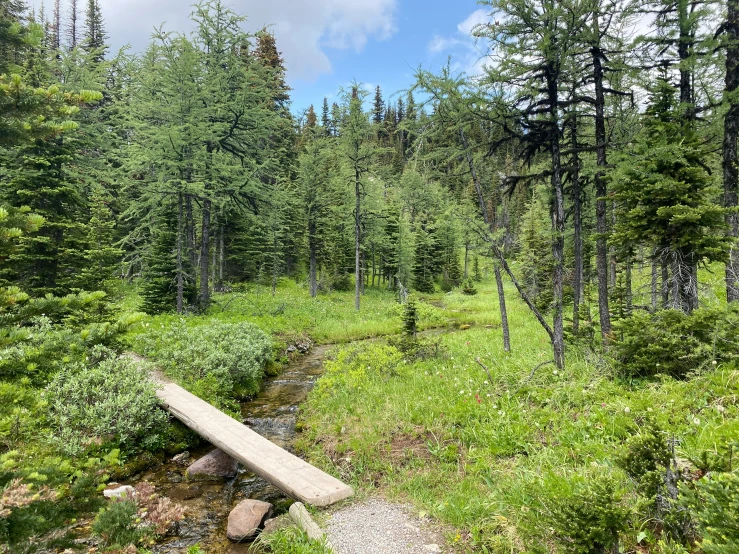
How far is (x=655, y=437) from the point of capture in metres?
3.42

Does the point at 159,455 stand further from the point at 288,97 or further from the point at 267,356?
the point at 288,97

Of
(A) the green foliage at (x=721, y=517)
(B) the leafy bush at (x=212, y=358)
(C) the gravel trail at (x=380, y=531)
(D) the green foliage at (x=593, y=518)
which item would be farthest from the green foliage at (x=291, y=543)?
(B) the leafy bush at (x=212, y=358)

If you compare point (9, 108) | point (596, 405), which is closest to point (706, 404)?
point (596, 405)

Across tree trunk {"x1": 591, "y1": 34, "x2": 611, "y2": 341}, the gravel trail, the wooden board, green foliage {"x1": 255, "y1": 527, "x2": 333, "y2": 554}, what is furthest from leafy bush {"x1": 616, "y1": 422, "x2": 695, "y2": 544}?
tree trunk {"x1": 591, "y1": 34, "x2": 611, "y2": 341}

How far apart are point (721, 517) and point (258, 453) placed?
22.2 feet

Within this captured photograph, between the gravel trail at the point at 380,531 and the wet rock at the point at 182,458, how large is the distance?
4.61 m

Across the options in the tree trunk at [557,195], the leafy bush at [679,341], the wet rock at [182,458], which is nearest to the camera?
the leafy bush at [679,341]

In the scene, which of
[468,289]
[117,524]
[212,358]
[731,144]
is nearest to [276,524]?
[117,524]

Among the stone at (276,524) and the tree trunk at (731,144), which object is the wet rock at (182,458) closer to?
the stone at (276,524)

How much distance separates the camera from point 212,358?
11820 mm

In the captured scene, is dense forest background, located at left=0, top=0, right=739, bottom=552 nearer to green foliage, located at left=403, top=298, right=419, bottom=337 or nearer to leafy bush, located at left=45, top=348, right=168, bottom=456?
leafy bush, located at left=45, top=348, right=168, bottom=456

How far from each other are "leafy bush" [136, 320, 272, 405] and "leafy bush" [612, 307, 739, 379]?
10.3 meters

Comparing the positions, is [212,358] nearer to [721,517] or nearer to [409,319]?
[409,319]

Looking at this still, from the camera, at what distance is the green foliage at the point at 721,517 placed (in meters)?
2.27
